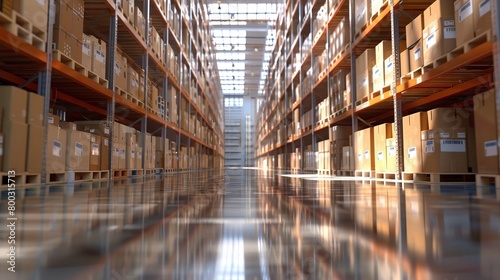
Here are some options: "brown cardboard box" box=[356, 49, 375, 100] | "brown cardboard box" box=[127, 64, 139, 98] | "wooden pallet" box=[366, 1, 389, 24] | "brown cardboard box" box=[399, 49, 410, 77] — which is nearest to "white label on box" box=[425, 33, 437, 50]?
"brown cardboard box" box=[399, 49, 410, 77]

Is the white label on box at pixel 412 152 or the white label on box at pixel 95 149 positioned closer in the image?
the white label on box at pixel 412 152

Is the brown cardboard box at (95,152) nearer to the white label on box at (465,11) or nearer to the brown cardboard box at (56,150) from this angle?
the brown cardboard box at (56,150)

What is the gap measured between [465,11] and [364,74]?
2734 millimetres

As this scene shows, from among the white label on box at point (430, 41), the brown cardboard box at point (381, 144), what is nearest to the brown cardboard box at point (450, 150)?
the white label on box at point (430, 41)

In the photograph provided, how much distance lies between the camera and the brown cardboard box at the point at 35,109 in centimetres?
366

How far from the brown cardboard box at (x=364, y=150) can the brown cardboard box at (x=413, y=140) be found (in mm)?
1152

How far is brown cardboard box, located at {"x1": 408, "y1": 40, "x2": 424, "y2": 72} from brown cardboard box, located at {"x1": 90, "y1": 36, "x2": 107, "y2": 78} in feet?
15.7

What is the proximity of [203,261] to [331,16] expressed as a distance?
8393 millimetres

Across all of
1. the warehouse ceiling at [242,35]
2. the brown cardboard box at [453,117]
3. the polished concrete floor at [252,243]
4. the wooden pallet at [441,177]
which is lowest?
the polished concrete floor at [252,243]

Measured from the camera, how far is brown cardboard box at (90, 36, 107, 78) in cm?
523

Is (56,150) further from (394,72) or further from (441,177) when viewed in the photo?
(441,177)

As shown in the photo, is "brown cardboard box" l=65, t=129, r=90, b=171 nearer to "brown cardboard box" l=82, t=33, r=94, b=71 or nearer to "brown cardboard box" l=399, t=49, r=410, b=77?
"brown cardboard box" l=82, t=33, r=94, b=71

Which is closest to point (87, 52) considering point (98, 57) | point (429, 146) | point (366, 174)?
point (98, 57)

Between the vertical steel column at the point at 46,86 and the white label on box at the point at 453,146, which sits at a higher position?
the vertical steel column at the point at 46,86
